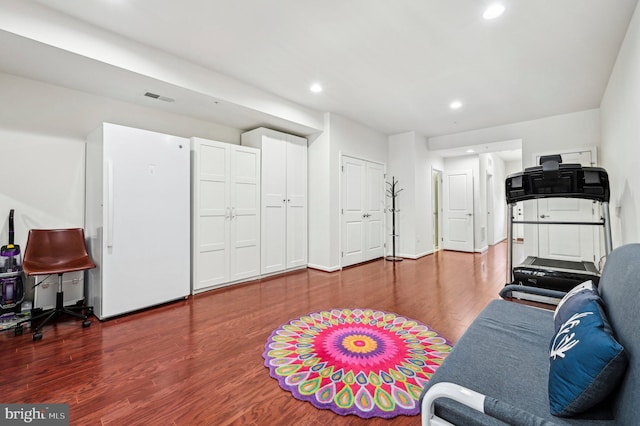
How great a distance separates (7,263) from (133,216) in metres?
1.10

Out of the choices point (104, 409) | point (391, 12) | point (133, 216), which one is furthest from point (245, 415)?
point (391, 12)

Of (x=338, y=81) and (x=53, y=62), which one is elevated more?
(x=338, y=81)

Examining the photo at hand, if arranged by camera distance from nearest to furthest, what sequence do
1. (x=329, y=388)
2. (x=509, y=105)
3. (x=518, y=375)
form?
(x=518, y=375)
(x=329, y=388)
(x=509, y=105)

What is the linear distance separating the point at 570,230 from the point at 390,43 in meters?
4.62

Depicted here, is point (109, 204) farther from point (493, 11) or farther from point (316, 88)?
point (493, 11)

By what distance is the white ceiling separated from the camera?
2377 mm

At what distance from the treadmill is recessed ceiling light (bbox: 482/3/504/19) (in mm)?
1509

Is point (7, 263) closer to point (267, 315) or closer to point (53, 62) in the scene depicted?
point (53, 62)

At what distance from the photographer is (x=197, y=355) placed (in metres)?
2.21

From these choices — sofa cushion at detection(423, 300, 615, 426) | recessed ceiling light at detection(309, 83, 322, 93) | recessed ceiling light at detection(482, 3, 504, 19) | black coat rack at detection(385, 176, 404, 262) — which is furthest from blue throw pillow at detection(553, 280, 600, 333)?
black coat rack at detection(385, 176, 404, 262)

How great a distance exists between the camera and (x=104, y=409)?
1629 millimetres

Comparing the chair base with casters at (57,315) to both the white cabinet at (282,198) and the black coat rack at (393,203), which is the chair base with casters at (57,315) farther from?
the black coat rack at (393,203)

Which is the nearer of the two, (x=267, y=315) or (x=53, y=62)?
(x=53, y=62)

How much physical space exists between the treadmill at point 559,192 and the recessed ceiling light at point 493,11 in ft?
4.95
